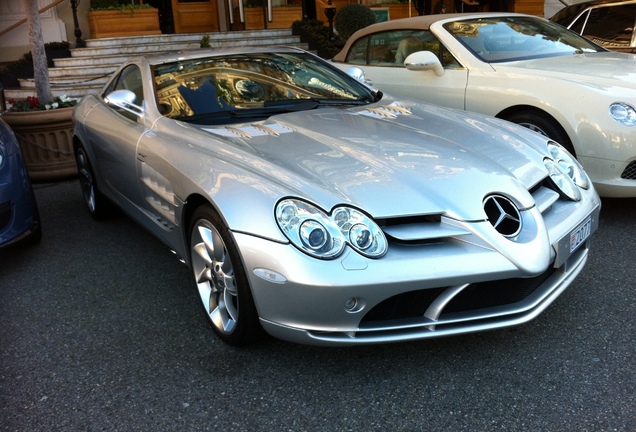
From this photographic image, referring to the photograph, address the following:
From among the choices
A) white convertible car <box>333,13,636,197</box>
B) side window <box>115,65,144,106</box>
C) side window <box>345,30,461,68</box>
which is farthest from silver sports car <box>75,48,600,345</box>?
side window <box>345,30,461,68</box>

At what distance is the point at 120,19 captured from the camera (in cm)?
1154

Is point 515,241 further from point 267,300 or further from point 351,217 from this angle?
point 267,300

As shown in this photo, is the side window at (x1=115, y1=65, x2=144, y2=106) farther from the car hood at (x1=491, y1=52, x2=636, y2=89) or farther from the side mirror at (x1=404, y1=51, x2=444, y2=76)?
the car hood at (x1=491, y1=52, x2=636, y2=89)

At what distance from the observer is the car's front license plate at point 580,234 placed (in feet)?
8.98

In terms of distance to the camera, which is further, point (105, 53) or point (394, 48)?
point (105, 53)

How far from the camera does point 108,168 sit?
4.21 meters

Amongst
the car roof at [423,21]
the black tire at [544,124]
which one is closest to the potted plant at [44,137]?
the car roof at [423,21]

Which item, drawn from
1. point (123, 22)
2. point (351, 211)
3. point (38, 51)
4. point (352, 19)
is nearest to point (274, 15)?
point (352, 19)

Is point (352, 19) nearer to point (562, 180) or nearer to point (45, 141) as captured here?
point (45, 141)

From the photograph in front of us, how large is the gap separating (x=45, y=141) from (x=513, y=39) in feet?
15.6

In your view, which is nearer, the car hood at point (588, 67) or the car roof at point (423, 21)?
the car hood at point (588, 67)

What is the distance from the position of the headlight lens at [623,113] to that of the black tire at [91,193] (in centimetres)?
370

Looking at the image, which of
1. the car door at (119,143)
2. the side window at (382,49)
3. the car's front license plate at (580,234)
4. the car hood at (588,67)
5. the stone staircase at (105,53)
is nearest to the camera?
the car's front license plate at (580,234)

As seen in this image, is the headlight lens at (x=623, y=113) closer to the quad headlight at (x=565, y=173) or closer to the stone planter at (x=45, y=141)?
the quad headlight at (x=565, y=173)
